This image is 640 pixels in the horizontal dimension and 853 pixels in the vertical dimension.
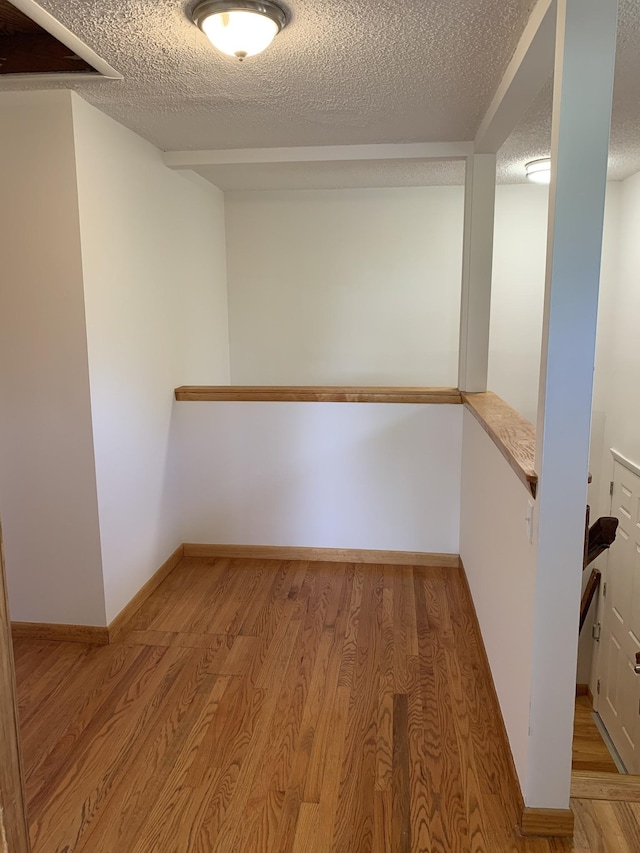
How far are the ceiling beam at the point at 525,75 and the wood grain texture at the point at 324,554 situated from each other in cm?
213

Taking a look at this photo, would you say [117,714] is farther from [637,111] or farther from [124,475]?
[637,111]

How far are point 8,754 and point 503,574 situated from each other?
1.66 meters

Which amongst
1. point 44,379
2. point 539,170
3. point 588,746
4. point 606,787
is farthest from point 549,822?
point 539,170

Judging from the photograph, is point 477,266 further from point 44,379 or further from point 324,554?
point 44,379

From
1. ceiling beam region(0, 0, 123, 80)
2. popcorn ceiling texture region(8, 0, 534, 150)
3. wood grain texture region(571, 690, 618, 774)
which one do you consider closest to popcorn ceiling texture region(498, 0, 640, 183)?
popcorn ceiling texture region(8, 0, 534, 150)

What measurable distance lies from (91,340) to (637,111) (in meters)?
2.47

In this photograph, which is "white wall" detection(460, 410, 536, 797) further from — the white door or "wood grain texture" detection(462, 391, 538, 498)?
the white door

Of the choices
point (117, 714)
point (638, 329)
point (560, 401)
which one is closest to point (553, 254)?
point (560, 401)

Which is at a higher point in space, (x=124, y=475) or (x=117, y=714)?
(x=124, y=475)

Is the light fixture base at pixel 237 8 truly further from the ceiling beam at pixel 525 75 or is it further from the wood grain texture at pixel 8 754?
the wood grain texture at pixel 8 754

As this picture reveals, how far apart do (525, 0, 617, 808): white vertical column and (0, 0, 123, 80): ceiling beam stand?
1366 millimetres

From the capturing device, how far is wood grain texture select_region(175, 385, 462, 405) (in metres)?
3.30

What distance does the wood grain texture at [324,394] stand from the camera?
3.30 meters

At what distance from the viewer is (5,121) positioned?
2334 mm
